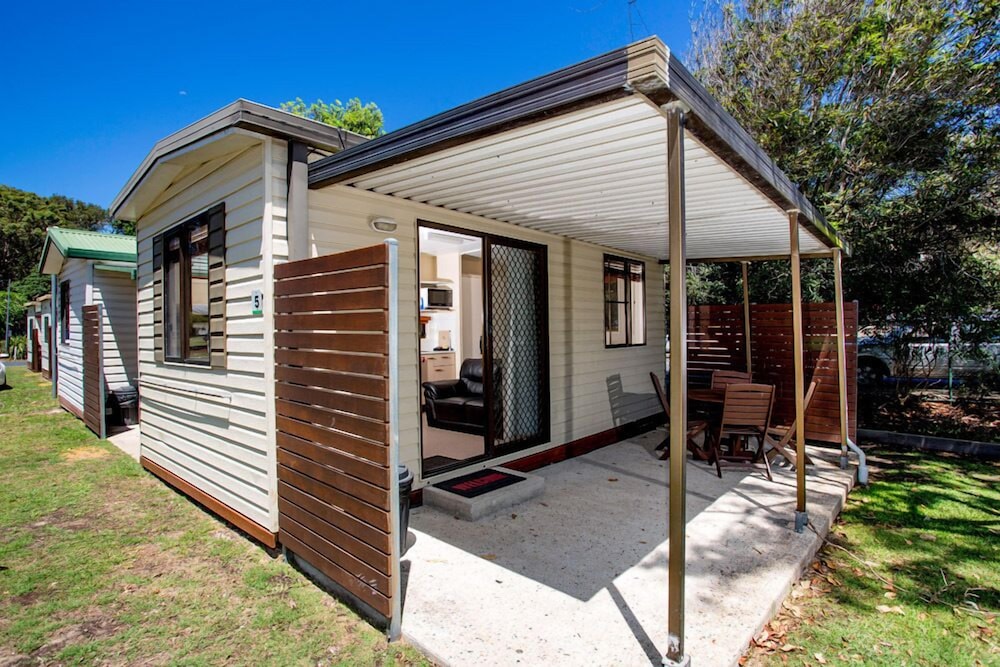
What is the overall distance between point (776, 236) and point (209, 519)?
553 centimetres

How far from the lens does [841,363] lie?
4789mm

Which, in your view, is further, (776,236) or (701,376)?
(701,376)

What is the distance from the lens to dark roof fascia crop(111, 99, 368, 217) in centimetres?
281

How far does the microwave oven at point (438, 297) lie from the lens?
26.6 ft

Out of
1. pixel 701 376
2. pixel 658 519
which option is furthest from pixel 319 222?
pixel 701 376

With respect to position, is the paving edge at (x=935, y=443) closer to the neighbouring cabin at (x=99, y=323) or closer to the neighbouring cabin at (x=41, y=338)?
the neighbouring cabin at (x=99, y=323)

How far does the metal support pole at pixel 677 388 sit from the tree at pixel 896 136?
5843 mm

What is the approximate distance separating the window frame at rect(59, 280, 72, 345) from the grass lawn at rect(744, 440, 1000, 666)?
1165 centimetres

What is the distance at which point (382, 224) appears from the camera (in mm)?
3609

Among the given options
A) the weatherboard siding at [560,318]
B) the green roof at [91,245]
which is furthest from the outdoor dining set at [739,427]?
the green roof at [91,245]

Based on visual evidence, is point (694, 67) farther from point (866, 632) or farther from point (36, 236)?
point (36, 236)

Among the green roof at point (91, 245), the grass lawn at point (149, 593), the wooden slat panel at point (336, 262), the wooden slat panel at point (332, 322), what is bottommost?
the grass lawn at point (149, 593)

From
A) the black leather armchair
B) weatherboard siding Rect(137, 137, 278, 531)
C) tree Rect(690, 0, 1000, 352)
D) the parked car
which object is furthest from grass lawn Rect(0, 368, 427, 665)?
the parked car

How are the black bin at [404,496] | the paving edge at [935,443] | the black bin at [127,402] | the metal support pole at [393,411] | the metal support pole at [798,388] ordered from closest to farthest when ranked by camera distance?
the metal support pole at [393,411] → the black bin at [404,496] → the metal support pole at [798,388] → the paving edge at [935,443] → the black bin at [127,402]
